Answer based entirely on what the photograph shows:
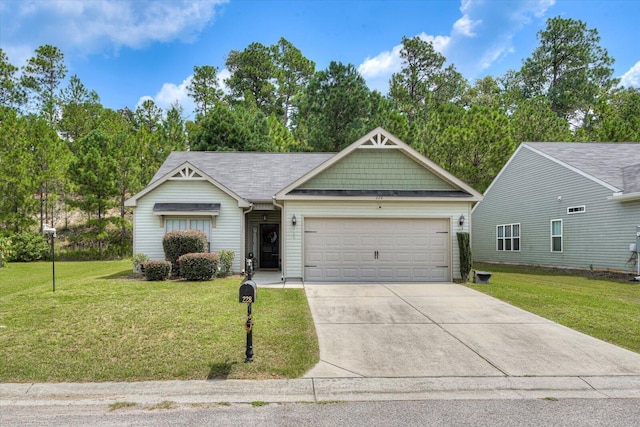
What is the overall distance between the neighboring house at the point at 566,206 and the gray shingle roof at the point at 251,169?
9.96m

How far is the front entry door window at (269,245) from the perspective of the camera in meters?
17.5

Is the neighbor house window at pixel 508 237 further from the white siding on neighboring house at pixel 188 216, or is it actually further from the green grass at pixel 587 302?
the white siding on neighboring house at pixel 188 216

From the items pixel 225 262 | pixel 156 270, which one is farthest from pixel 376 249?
pixel 156 270

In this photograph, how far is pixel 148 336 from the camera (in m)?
6.56

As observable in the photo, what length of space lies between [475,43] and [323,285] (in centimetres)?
2190

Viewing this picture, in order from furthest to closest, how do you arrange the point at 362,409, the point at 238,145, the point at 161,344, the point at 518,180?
the point at 238,145, the point at 518,180, the point at 161,344, the point at 362,409

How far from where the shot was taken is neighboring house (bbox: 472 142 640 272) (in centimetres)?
1507

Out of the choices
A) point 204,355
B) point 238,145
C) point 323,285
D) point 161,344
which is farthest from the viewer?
point 238,145

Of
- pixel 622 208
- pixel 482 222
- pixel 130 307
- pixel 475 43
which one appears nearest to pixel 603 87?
pixel 475 43

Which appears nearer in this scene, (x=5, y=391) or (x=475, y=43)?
(x=5, y=391)

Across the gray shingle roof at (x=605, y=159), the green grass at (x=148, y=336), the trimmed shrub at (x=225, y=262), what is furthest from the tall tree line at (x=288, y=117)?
the green grass at (x=148, y=336)

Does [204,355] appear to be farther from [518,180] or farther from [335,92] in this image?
[335,92]

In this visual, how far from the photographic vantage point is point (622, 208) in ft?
48.6

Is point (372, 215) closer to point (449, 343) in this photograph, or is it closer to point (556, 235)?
point (449, 343)
